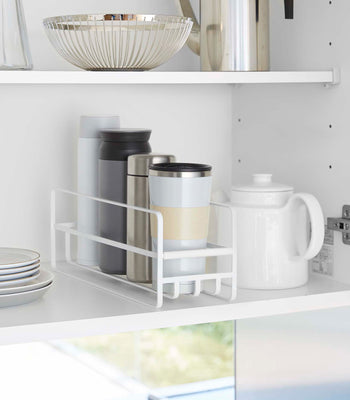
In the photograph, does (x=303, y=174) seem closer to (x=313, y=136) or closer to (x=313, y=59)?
(x=313, y=136)

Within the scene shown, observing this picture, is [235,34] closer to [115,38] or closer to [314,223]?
[115,38]

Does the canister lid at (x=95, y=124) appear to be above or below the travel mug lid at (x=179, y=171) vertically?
above

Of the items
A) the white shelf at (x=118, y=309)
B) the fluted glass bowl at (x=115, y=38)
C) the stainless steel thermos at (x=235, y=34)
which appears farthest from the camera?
the stainless steel thermos at (x=235, y=34)

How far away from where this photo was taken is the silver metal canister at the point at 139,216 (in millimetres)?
1239

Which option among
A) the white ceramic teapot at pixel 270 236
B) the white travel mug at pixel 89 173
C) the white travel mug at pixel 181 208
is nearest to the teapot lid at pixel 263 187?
the white ceramic teapot at pixel 270 236

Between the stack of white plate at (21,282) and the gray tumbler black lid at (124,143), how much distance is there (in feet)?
0.68

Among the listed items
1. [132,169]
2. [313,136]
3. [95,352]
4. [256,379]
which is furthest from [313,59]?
[95,352]

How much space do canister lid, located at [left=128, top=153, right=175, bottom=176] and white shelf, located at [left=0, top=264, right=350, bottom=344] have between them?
183 mm

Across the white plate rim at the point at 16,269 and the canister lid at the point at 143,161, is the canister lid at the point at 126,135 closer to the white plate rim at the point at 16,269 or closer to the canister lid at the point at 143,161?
the canister lid at the point at 143,161

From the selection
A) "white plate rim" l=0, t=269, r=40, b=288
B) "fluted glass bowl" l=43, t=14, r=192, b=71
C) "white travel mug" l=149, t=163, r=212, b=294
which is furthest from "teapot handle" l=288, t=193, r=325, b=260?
"white plate rim" l=0, t=269, r=40, b=288

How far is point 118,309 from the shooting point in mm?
1153

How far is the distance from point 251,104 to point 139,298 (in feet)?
1.64

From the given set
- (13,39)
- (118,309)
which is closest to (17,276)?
(118,309)

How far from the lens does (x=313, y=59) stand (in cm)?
135
